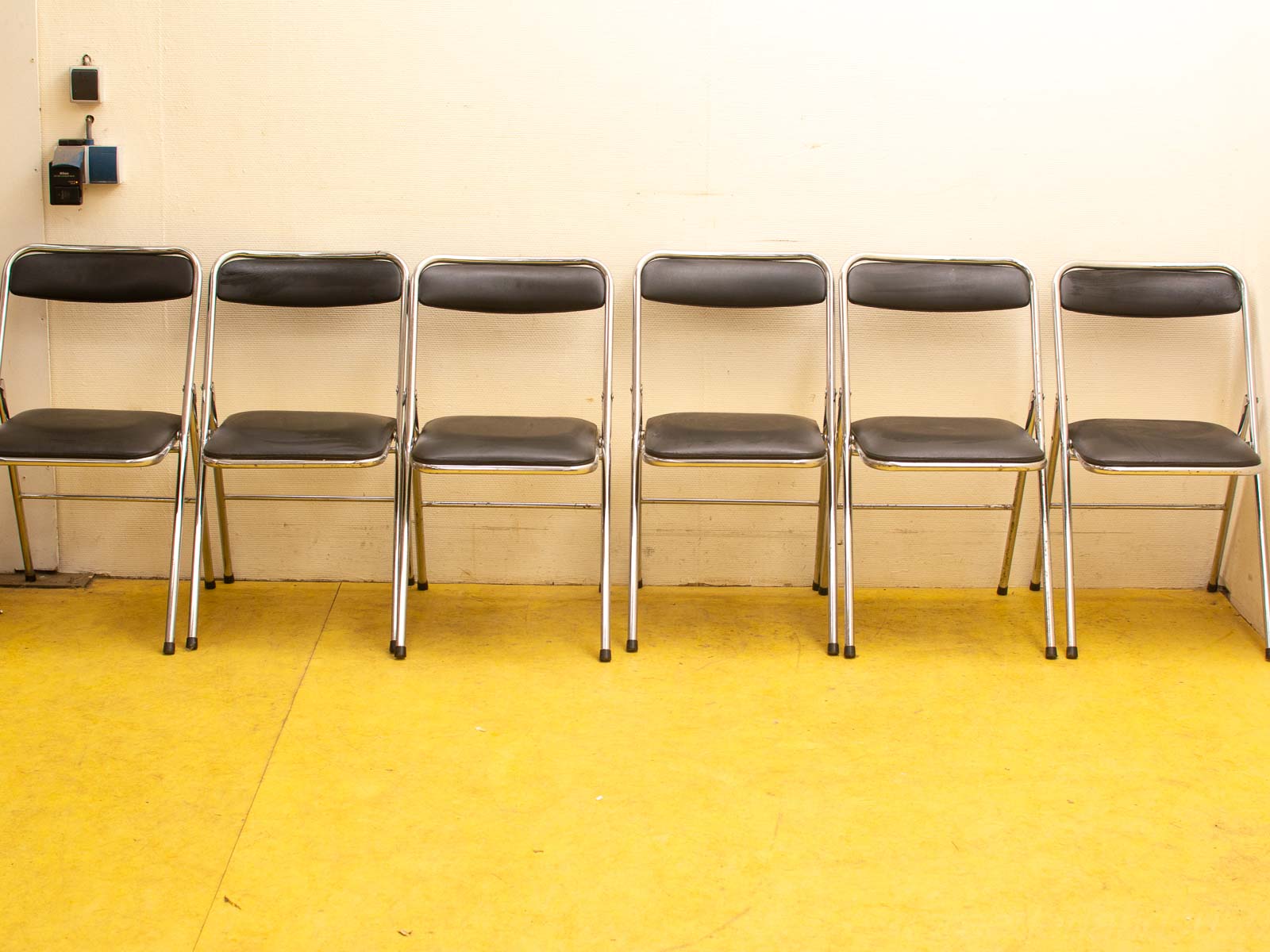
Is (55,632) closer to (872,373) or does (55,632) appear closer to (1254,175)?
(872,373)

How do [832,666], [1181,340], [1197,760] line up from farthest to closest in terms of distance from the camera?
[1181,340] < [832,666] < [1197,760]

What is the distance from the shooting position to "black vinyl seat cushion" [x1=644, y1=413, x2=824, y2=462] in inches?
121

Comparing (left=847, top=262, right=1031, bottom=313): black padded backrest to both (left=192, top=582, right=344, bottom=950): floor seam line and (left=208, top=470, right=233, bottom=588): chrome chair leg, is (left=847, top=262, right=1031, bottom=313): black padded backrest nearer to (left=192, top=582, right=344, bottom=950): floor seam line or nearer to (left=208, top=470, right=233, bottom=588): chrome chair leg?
(left=192, top=582, right=344, bottom=950): floor seam line

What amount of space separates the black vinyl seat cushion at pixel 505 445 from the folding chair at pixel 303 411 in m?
0.15

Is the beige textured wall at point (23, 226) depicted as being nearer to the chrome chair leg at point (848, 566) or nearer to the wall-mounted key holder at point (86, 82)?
the wall-mounted key holder at point (86, 82)

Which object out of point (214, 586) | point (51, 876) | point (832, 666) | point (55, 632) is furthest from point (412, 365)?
point (51, 876)

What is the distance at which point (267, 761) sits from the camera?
2514 mm

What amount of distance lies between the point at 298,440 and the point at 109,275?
2.72 feet

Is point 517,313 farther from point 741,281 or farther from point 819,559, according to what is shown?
point 819,559

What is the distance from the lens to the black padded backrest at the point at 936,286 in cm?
339

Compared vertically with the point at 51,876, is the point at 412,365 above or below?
above

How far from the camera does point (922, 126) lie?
3.43 meters

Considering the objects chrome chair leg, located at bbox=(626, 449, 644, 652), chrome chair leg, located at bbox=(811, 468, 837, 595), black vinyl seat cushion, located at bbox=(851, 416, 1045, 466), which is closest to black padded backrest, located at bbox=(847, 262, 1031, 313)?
black vinyl seat cushion, located at bbox=(851, 416, 1045, 466)

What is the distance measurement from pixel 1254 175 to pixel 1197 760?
5.97 ft
